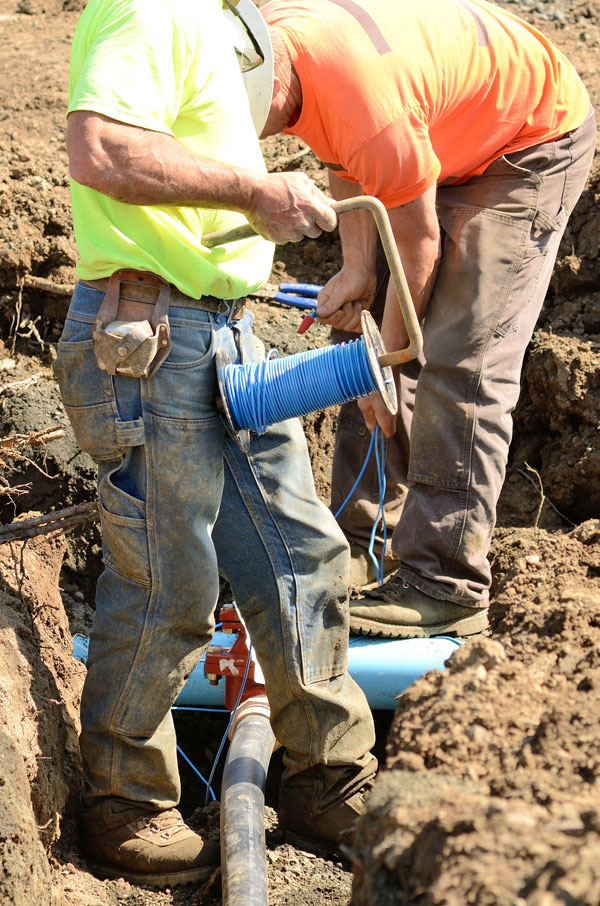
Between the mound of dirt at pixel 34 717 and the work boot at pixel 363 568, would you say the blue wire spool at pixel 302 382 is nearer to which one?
the mound of dirt at pixel 34 717

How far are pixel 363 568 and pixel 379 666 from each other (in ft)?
1.83

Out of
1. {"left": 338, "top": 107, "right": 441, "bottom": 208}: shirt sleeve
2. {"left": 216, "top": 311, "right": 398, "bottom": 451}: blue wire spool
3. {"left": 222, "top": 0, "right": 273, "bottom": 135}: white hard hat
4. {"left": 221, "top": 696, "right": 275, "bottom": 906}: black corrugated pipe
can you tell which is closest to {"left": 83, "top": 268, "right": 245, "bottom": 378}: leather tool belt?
{"left": 216, "top": 311, "right": 398, "bottom": 451}: blue wire spool

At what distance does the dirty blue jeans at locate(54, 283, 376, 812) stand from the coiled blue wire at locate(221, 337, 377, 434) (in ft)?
0.32

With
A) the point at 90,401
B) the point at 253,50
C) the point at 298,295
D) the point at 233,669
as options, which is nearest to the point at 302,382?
the point at 90,401

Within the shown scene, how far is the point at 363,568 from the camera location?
11.9ft

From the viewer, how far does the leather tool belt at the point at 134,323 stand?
2.23 m

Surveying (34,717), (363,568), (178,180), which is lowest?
(363,568)

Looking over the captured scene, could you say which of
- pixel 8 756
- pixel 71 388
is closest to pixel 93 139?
pixel 71 388

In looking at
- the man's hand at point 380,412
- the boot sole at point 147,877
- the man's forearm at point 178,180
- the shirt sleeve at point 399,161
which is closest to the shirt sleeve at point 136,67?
the man's forearm at point 178,180

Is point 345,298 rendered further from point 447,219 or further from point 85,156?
point 85,156

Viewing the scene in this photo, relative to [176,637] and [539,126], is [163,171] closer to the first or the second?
[176,637]

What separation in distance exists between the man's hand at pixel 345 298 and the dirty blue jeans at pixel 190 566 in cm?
71

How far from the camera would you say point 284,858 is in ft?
8.68

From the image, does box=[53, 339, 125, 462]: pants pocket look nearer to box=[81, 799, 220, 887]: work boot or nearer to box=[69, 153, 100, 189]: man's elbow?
box=[69, 153, 100, 189]: man's elbow
